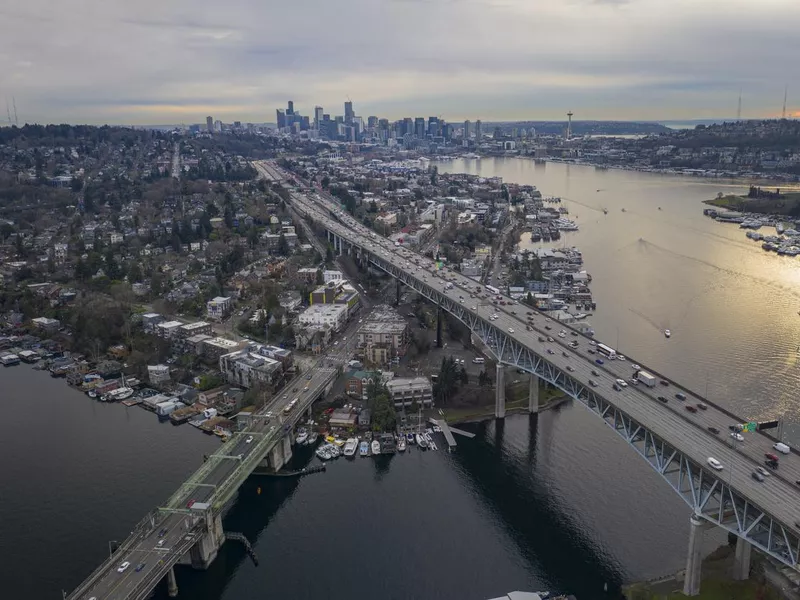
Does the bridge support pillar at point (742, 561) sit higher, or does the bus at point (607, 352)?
the bus at point (607, 352)

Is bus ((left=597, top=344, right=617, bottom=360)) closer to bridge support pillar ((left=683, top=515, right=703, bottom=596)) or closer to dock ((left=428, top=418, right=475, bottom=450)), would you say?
dock ((left=428, top=418, right=475, bottom=450))

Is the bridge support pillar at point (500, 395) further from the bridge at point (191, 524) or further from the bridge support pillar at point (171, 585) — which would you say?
the bridge support pillar at point (171, 585)

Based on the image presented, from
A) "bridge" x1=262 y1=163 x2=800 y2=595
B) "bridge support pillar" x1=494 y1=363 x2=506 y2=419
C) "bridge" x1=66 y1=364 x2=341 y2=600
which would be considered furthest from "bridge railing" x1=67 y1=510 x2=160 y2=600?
"bridge support pillar" x1=494 y1=363 x2=506 y2=419

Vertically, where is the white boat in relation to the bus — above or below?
below

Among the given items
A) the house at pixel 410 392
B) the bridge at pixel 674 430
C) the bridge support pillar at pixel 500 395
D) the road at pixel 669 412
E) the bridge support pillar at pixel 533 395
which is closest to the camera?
the bridge at pixel 674 430

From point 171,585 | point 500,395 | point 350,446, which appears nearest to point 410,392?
point 500,395

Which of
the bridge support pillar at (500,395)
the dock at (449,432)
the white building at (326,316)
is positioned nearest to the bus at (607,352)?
the bridge support pillar at (500,395)
